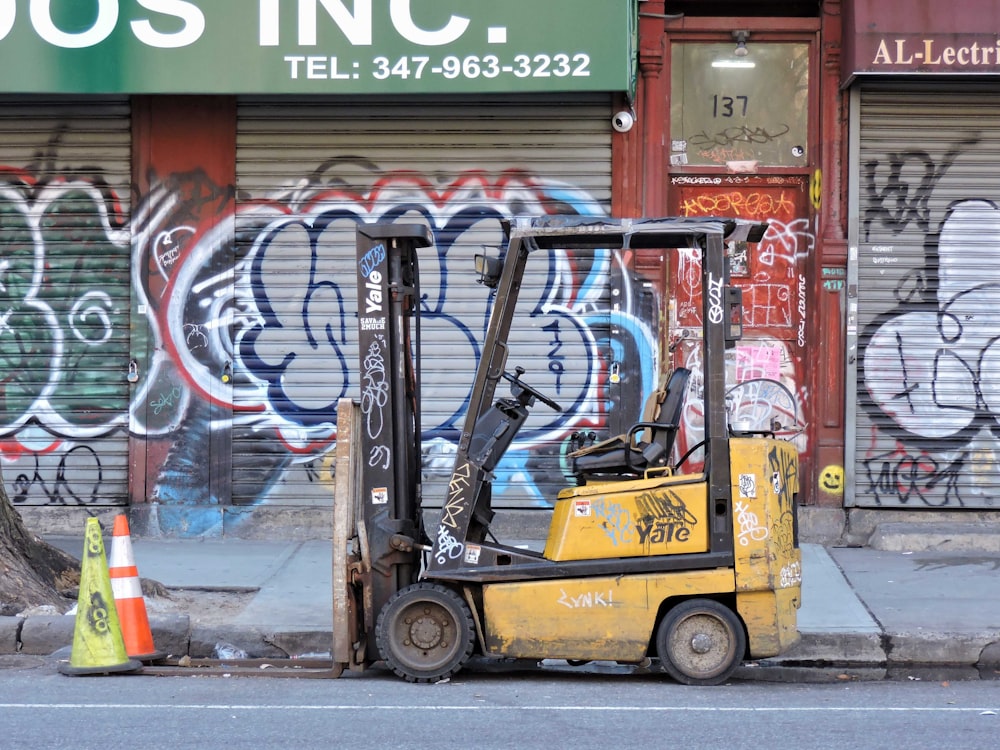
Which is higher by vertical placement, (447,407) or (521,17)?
(521,17)

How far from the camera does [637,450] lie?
7109 millimetres

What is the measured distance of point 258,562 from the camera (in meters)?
10.6

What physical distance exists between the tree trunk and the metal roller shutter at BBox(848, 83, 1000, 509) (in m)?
6.77

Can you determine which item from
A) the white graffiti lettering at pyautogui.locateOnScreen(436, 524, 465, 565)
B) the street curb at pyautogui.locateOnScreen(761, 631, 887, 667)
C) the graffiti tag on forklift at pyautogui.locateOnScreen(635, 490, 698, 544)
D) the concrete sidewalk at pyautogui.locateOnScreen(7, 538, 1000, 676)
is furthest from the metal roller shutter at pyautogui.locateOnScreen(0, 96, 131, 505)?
the street curb at pyautogui.locateOnScreen(761, 631, 887, 667)

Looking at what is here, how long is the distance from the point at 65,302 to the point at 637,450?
6.73m

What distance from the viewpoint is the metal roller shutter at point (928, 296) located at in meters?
11.4

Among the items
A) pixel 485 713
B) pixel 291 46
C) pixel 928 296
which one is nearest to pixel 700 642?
pixel 485 713

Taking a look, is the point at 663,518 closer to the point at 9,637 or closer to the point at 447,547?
the point at 447,547

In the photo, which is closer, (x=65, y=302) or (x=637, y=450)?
(x=637, y=450)

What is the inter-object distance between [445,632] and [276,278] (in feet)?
17.7

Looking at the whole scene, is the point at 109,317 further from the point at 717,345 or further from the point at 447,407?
the point at 717,345

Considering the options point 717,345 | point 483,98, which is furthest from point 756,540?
point 483,98

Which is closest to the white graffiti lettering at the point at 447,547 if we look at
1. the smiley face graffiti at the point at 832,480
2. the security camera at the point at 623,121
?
the smiley face graffiti at the point at 832,480

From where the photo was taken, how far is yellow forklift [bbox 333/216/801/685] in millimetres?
6879
